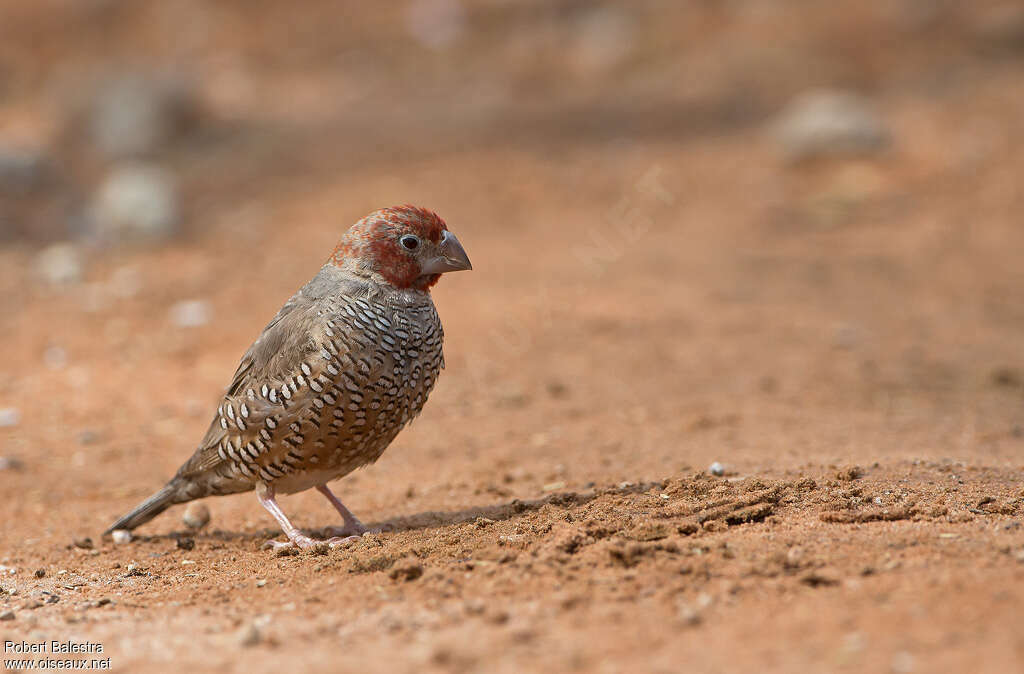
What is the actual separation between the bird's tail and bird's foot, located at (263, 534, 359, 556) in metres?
0.52

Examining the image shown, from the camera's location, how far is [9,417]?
685 centimetres

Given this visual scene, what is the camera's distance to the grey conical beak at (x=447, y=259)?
4430mm

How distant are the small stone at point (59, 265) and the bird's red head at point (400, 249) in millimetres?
6197

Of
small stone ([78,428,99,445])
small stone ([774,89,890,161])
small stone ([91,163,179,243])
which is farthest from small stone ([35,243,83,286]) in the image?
small stone ([774,89,890,161])

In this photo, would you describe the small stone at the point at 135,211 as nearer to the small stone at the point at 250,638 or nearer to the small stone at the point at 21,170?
the small stone at the point at 21,170

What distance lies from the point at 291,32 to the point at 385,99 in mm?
3243

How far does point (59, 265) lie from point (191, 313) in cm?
218

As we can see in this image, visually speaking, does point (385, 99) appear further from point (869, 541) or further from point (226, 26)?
point (869, 541)

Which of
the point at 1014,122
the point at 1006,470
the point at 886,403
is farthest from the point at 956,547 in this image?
the point at 1014,122

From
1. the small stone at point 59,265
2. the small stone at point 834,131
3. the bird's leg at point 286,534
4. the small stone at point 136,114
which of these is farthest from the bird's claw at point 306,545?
the small stone at point 136,114

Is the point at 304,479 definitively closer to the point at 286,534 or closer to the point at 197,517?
the point at 286,534

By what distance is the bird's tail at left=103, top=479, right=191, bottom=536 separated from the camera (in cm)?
469

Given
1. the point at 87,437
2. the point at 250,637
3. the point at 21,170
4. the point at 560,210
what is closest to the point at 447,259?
the point at 250,637

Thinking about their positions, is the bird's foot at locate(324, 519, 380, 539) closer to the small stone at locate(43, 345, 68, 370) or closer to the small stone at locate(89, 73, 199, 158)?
the small stone at locate(43, 345, 68, 370)
